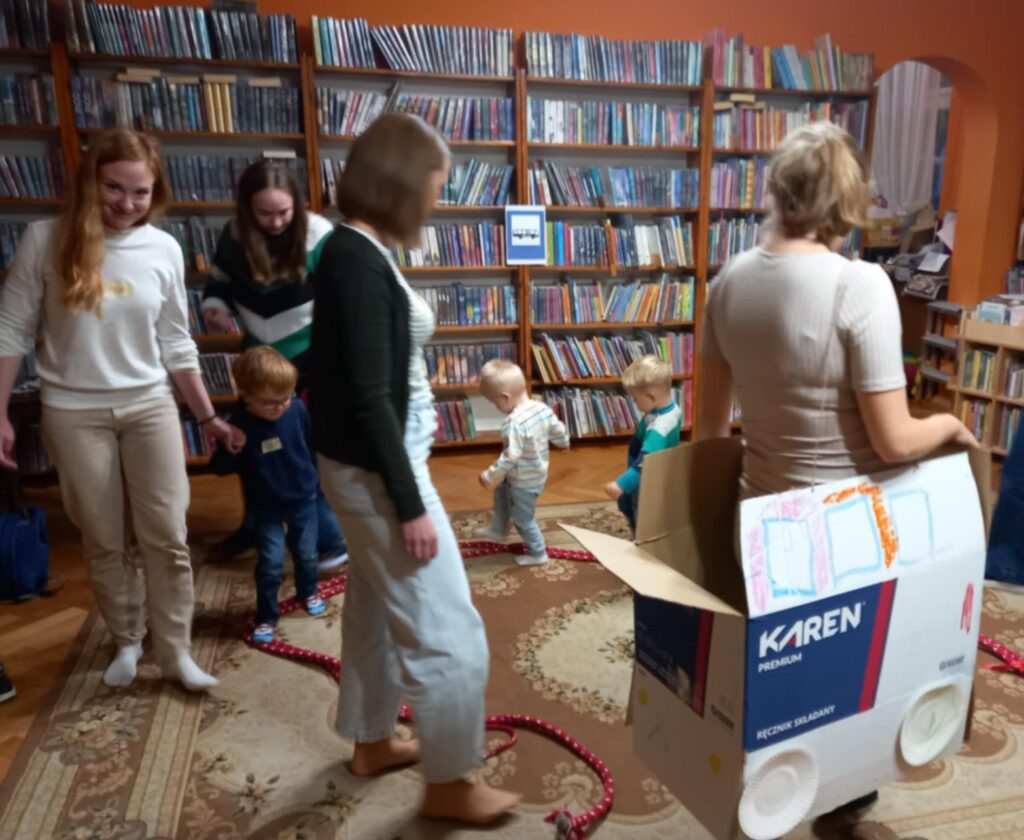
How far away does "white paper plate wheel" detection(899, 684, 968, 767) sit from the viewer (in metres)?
1.32

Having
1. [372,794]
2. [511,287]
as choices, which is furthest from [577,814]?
[511,287]

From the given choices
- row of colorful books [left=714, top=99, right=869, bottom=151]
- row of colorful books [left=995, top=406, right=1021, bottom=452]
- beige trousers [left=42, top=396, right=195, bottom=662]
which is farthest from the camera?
row of colorful books [left=714, top=99, right=869, bottom=151]

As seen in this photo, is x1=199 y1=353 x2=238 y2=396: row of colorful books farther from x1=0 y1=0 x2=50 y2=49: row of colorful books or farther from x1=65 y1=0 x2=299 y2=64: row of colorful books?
x1=0 y1=0 x2=50 y2=49: row of colorful books

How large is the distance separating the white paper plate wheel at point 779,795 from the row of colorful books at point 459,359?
329cm

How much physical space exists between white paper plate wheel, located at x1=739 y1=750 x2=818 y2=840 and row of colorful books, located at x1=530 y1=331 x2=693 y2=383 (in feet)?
10.9

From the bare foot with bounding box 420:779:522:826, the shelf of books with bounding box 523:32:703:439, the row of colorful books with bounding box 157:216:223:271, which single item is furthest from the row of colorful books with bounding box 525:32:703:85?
the bare foot with bounding box 420:779:522:826

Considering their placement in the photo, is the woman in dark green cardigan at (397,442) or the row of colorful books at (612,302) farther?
the row of colorful books at (612,302)

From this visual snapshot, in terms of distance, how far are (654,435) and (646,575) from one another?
4.23 ft

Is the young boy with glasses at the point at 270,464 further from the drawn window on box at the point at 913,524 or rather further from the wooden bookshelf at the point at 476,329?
the wooden bookshelf at the point at 476,329

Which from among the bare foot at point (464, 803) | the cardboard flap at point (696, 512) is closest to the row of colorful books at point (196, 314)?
the bare foot at point (464, 803)

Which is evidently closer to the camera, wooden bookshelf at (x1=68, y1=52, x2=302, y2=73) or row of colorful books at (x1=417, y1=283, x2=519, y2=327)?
wooden bookshelf at (x1=68, y1=52, x2=302, y2=73)

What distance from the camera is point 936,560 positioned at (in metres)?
1.25

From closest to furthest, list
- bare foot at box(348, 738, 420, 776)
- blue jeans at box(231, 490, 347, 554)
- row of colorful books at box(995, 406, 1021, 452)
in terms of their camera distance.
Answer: bare foot at box(348, 738, 420, 776), blue jeans at box(231, 490, 347, 554), row of colorful books at box(995, 406, 1021, 452)

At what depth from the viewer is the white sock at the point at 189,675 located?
2.12 metres
